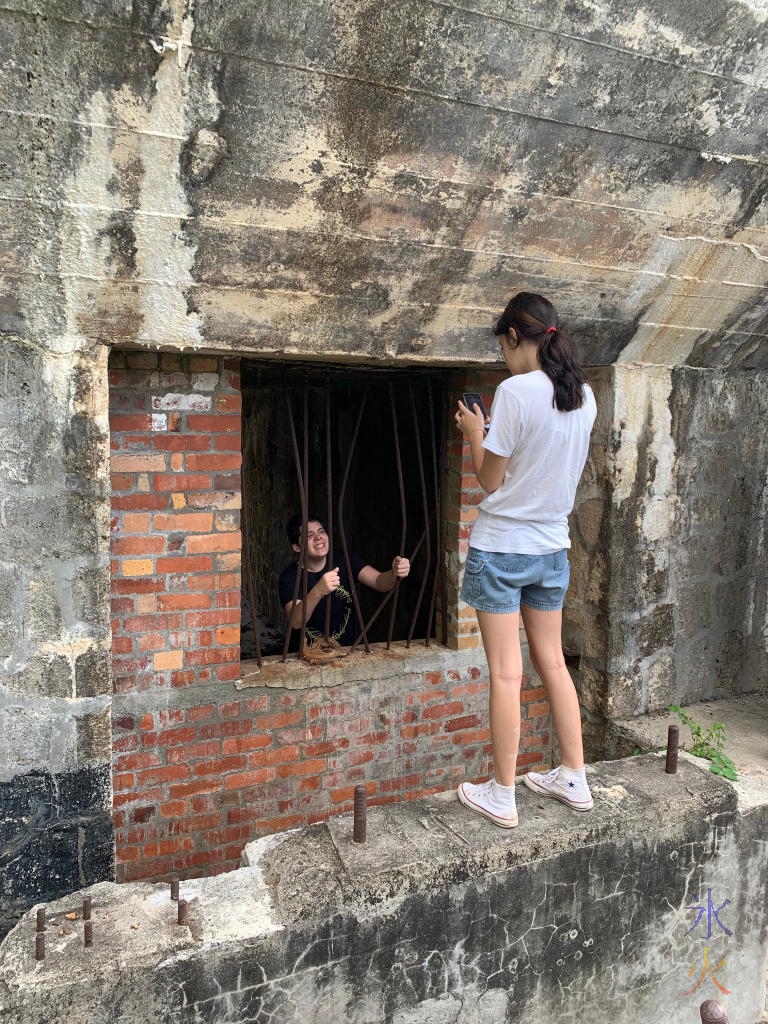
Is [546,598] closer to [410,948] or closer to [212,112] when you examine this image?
[410,948]

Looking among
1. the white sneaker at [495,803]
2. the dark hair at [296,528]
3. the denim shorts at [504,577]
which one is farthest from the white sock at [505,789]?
the dark hair at [296,528]

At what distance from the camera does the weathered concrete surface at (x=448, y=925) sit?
223 centimetres

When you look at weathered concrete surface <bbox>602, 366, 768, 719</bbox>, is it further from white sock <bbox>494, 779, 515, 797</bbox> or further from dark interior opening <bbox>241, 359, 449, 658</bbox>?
white sock <bbox>494, 779, 515, 797</bbox>

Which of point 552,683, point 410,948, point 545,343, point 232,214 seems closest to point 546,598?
point 552,683

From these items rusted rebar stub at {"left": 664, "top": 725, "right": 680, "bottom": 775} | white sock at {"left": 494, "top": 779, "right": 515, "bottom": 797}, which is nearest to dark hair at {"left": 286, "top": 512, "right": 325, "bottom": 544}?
white sock at {"left": 494, "top": 779, "right": 515, "bottom": 797}

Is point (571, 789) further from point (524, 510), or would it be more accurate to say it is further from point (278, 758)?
point (278, 758)

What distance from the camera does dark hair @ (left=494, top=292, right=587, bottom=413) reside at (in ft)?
8.12

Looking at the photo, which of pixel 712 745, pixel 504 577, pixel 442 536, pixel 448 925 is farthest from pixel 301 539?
pixel 712 745

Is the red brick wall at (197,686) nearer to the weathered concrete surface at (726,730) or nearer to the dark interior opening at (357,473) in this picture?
the dark interior opening at (357,473)

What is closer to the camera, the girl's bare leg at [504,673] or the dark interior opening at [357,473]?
the girl's bare leg at [504,673]

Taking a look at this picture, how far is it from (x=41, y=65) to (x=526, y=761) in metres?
3.89

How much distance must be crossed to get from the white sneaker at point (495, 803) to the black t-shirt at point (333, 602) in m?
1.38

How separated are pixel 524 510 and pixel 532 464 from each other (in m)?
0.16

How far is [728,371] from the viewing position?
4.12 m
